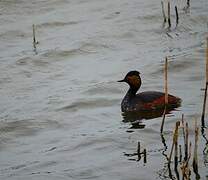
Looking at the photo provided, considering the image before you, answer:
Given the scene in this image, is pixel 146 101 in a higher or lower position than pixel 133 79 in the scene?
lower

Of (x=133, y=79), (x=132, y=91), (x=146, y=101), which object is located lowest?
(x=146, y=101)

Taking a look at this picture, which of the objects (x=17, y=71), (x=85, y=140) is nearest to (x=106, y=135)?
(x=85, y=140)

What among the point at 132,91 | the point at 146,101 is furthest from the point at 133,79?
the point at 146,101

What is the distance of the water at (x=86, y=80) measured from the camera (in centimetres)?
930

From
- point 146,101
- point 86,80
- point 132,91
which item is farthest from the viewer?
point 86,80

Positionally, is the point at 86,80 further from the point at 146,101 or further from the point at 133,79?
the point at 146,101

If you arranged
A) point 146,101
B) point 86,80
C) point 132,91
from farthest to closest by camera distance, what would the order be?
point 86,80 < point 132,91 < point 146,101

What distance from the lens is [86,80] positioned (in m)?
14.0

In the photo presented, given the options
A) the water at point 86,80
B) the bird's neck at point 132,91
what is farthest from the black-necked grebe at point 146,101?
the water at point 86,80

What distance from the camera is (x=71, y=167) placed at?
29.6ft

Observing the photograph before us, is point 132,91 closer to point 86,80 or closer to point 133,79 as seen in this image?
point 133,79

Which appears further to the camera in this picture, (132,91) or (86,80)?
(86,80)

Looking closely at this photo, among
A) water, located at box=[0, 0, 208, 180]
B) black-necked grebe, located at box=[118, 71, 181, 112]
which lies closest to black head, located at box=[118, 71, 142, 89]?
black-necked grebe, located at box=[118, 71, 181, 112]

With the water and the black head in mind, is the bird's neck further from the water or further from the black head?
the water
